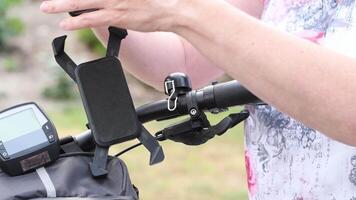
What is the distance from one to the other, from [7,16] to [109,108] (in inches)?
242

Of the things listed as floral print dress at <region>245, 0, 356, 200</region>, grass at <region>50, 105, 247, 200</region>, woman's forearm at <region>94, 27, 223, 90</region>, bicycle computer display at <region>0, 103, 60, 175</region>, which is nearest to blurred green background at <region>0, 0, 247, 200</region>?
grass at <region>50, 105, 247, 200</region>

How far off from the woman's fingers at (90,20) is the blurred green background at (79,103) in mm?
3150

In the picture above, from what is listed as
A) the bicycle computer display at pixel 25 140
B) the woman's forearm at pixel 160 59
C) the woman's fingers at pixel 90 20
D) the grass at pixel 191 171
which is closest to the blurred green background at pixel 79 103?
the grass at pixel 191 171

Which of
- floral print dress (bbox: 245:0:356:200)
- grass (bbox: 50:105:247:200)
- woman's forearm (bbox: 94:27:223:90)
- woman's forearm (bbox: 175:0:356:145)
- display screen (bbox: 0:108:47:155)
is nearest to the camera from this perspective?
woman's forearm (bbox: 175:0:356:145)

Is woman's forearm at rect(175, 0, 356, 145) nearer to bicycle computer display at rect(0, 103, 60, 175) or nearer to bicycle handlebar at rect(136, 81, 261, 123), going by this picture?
bicycle handlebar at rect(136, 81, 261, 123)

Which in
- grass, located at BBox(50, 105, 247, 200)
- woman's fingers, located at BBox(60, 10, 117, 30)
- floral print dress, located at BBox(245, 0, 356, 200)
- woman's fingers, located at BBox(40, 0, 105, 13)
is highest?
woman's fingers, located at BBox(40, 0, 105, 13)

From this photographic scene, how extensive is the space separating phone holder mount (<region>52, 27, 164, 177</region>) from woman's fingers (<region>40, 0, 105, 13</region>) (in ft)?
0.43

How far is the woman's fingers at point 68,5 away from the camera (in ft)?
4.32

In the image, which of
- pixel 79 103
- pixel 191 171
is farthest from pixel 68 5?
pixel 79 103

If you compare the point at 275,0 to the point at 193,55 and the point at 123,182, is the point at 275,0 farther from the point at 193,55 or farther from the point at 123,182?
the point at 123,182

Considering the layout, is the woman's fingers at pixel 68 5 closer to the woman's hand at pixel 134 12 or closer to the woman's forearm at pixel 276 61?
the woman's hand at pixel 134 12

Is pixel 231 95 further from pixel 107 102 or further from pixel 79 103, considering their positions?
pixel 79 103

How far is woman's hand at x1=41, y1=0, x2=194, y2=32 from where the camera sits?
132 cm

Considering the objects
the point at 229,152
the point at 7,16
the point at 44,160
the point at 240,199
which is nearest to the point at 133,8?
the point at 44,160
